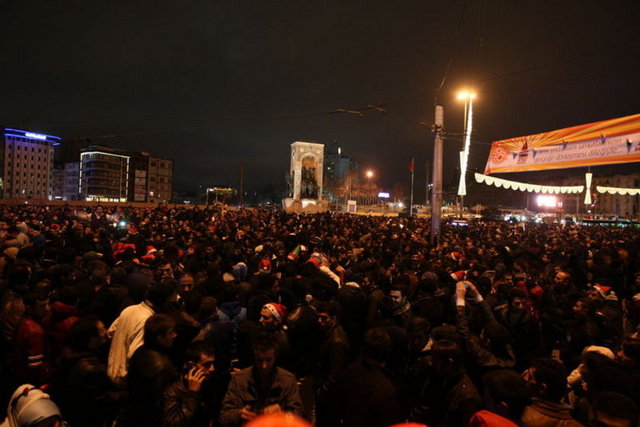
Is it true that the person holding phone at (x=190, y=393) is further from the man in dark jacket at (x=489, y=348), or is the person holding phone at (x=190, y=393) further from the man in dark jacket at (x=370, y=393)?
the man in dark jacket at (x=489, y=348)

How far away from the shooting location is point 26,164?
9512 centimetres

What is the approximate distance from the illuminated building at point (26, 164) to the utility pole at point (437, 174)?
113 meters

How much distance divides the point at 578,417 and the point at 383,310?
2220 mm

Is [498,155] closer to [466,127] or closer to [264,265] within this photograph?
[466,127]

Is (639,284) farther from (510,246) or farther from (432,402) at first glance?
(432,402)

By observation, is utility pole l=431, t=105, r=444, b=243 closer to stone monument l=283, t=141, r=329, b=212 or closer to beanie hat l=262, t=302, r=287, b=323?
beanie hat l=262, t=302, r=287, b=323

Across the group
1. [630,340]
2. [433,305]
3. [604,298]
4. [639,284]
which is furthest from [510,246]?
[630,340]

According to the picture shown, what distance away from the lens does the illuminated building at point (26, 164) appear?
91.8 m

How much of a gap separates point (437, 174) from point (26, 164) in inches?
4621

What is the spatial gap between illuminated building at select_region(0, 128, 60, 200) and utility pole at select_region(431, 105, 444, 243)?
112562 mm

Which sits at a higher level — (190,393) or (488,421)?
(488,421)

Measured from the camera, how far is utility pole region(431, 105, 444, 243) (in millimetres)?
12906

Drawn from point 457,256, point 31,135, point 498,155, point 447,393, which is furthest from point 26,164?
point 447,393

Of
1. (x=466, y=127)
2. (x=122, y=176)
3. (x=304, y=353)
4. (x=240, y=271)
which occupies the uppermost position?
(x=122, y=176)
